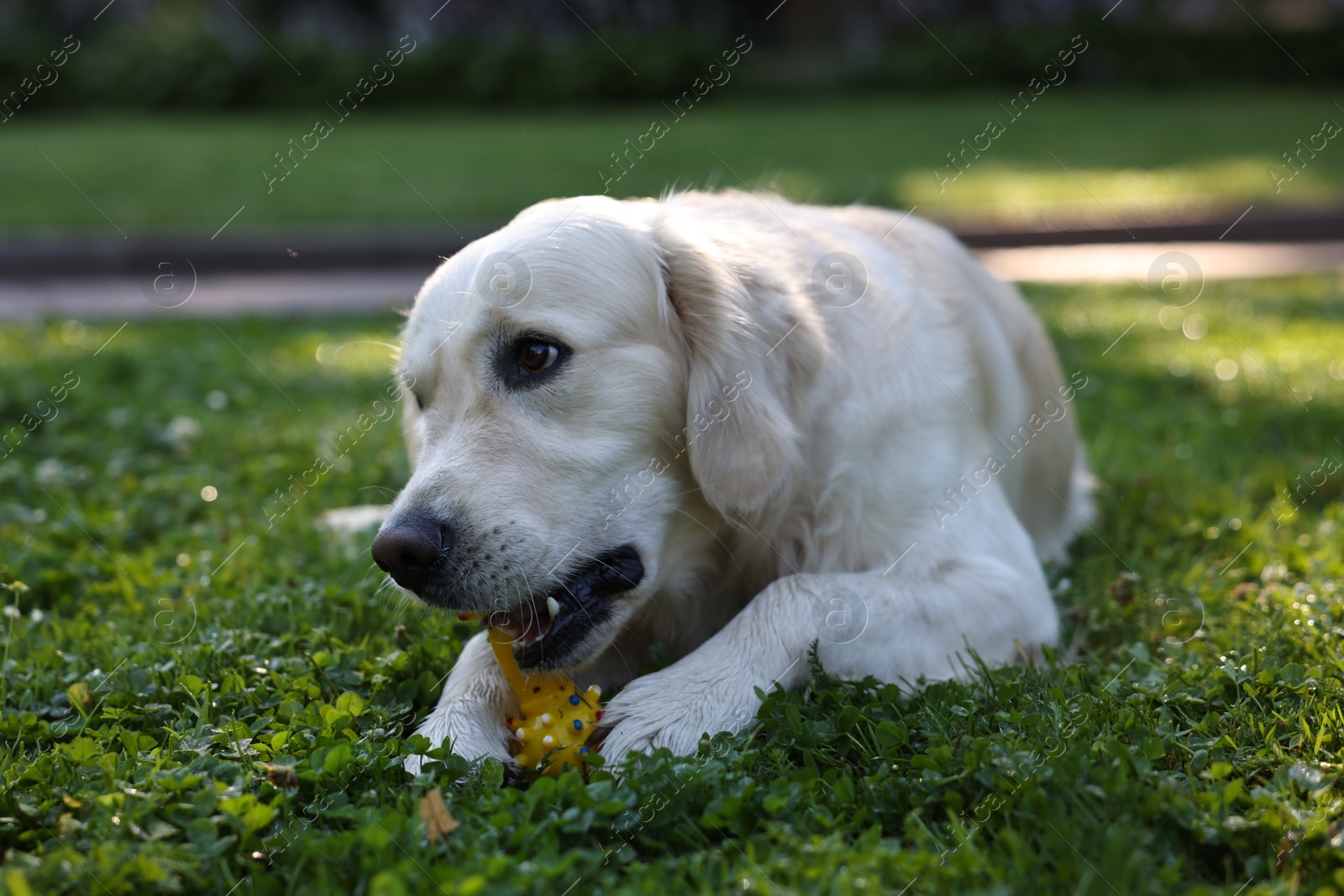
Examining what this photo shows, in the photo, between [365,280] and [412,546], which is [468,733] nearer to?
[412,546]

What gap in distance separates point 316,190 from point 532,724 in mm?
11018

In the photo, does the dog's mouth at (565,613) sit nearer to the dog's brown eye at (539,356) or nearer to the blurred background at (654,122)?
the dog's brown eye at (539,356)

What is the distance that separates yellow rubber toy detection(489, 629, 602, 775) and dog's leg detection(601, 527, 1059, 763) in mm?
64

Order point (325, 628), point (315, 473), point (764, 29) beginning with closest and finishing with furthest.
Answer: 1. point (325, 628)
2. point (315, 473)
3. point (764, 29)

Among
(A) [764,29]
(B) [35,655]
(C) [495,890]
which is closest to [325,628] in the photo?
(B) [35,655]

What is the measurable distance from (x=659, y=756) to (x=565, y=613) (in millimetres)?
549

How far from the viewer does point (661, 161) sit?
13.6 m

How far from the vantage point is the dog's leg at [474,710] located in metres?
2.61

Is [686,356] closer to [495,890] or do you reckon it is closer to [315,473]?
[495,890]

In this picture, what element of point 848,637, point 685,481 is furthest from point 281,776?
point 848,637

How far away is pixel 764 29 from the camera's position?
96.1 feet

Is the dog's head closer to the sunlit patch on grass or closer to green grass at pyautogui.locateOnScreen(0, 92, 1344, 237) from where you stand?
green grass at pyautogui.locateOnScreen(0, 92, 1344, 237)

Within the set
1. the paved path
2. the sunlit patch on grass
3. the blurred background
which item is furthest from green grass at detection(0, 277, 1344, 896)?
the sunlit patch on grass

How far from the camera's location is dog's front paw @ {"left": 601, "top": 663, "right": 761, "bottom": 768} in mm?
2584
